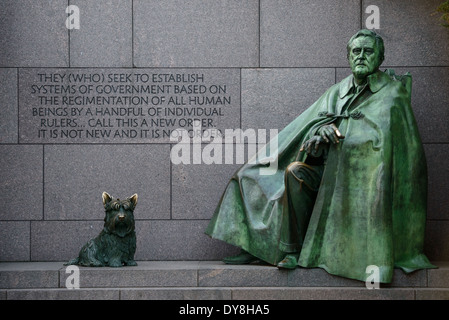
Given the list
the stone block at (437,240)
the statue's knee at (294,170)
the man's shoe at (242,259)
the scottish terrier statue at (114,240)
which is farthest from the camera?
the stone block at (437,240)

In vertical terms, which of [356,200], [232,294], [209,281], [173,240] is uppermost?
[356,200]

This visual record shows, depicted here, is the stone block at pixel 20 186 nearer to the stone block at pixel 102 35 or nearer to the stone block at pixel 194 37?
the stone block at pixel 102 35

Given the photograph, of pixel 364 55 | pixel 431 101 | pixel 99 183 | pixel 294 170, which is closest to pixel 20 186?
pixel 99 183

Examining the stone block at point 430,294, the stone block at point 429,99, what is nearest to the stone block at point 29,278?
the stone block at point 430,294

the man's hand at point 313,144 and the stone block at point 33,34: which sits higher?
the stone block at point 33,34

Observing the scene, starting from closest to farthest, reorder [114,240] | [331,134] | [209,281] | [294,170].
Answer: [331,134] → [294,170] → [209,281] → [114,240]

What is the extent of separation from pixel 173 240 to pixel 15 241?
208 centimetres

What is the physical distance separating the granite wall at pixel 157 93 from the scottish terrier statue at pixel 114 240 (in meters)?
1.23

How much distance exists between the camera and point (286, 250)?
10062 millimetres

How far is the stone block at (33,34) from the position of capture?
38.4ft

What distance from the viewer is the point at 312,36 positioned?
38.5 feet

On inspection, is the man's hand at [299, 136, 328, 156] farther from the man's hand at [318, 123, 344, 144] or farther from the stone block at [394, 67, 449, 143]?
the stone block at [394, 67, 449, 143]

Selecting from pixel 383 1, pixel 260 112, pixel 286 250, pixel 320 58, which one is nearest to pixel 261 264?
pixel 286 250

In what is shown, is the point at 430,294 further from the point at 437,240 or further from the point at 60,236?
the point at 60,236
